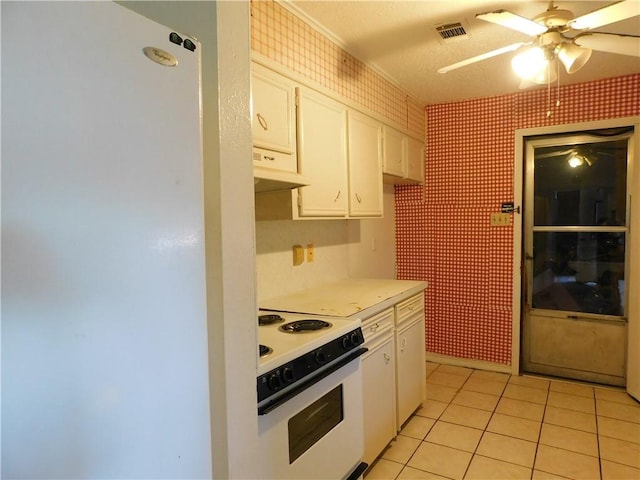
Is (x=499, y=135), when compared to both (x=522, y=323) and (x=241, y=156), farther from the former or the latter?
(x=241, y=156)

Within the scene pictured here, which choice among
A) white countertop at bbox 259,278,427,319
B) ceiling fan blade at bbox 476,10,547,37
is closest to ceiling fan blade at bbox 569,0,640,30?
ceiling fan blade at bbox 476,10,547,37

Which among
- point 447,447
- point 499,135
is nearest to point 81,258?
point 447,447

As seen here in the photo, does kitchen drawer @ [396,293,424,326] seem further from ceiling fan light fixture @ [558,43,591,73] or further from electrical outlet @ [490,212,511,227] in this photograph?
ceiling fan light fixture @ [558,43,591,73]

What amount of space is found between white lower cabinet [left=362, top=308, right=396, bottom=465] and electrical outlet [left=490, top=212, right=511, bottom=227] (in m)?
1.69

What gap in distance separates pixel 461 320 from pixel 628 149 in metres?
Result: 1.90

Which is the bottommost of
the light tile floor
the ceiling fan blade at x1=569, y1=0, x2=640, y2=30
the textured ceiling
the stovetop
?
the light tile floor

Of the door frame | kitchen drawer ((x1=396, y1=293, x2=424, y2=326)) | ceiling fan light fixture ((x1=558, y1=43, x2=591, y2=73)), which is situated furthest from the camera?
the door frame

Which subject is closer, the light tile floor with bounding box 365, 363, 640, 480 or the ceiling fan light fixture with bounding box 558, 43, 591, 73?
the ceiling fan light fixture with bounding box 558, 43, 591, 73

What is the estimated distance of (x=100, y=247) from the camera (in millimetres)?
632

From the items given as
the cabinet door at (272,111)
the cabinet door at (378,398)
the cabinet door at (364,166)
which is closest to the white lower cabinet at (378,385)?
the cabinet door at (378,398)

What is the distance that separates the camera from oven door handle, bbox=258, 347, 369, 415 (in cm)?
122

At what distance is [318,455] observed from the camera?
4.92ft

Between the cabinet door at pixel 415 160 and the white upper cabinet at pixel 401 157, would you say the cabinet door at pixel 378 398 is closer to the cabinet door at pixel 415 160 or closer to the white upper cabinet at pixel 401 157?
the white upper cabinet at pixel 401 157

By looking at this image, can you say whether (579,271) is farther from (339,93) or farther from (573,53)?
(339,93)
